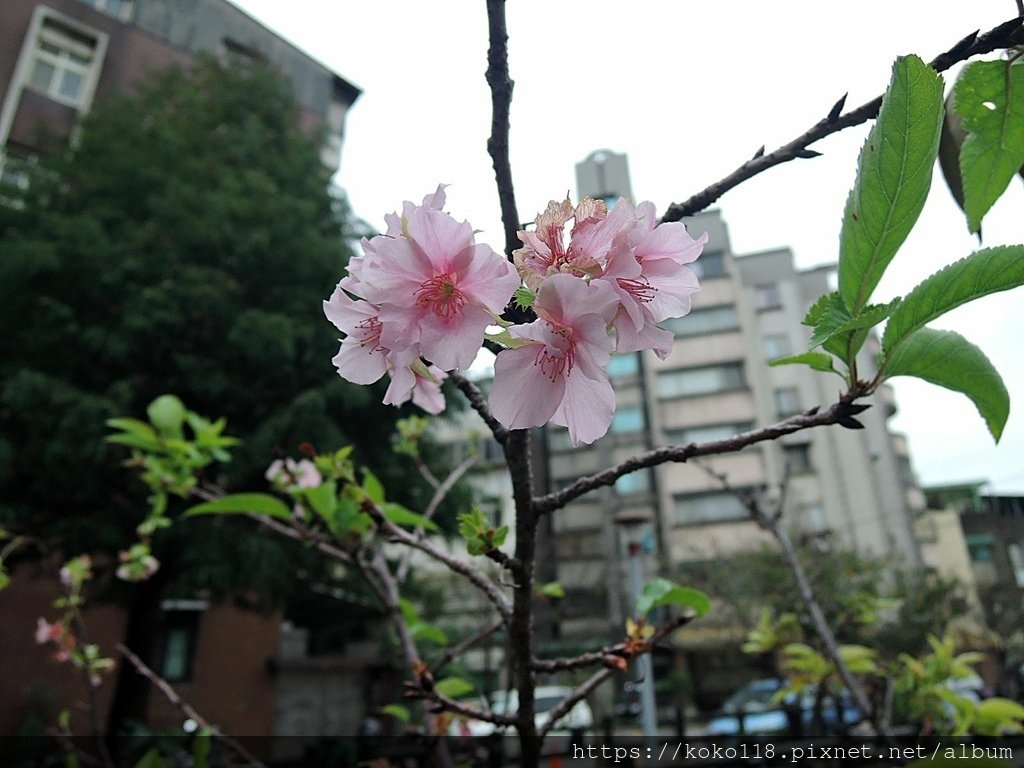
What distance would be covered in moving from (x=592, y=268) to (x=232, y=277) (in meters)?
7.37

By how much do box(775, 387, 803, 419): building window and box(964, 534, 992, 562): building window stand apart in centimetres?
850

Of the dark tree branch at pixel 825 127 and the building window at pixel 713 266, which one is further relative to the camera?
the building window at pixel 713 266

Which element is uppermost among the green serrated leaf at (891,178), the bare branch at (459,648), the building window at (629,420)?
the building window at (629,420)

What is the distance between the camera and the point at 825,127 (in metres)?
0.60

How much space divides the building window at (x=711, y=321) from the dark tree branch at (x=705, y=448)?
2062 centimetres

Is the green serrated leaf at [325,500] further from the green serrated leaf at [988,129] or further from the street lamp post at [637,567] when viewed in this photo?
the street lamp post at [637,567]

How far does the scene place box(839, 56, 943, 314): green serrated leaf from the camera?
0.46 metres

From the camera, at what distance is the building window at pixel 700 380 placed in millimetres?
20297

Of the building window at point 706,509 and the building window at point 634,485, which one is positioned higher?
the building window at point 634,485

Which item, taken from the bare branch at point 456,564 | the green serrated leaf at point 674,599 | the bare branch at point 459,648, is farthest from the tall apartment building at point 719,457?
the bare branch at point 456,564

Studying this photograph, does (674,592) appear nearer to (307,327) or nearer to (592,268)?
(592,268)

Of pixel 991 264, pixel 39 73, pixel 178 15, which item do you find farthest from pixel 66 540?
pixel 178 15

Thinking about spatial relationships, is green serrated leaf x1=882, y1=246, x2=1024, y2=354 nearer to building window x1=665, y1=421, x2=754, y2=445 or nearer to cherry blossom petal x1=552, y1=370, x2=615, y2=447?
cherry blossom petal x1=552, y1=370, x2=615, y2=447

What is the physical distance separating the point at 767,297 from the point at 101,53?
19102mm
